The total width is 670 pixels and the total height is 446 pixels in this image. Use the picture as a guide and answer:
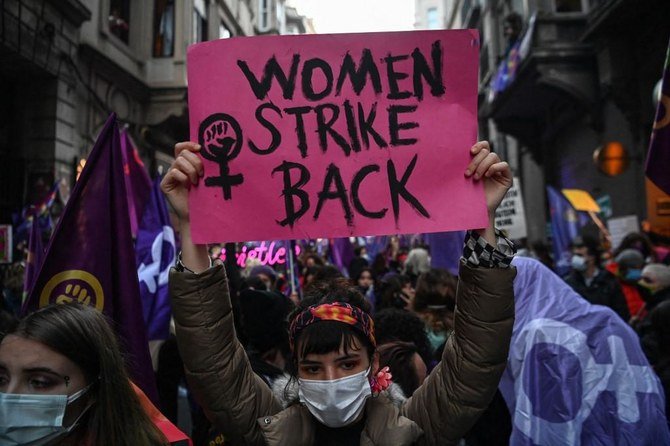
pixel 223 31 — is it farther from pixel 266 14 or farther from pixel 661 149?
pixel 661 149

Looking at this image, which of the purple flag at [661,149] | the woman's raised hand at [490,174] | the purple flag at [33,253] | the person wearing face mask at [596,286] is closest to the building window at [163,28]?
the person wearing face mask at [596,286]

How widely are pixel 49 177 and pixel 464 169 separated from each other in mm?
10641

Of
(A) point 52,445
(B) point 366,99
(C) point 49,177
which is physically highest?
(C) point 49,177

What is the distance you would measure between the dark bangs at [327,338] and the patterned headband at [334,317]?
1 cm

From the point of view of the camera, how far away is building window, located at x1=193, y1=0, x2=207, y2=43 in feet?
55.8

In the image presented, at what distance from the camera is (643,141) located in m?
10.8

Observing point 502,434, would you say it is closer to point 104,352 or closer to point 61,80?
point 104,352

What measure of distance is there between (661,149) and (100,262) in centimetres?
285

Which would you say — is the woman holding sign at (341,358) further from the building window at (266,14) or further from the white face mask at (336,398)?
the building window at (266,14)

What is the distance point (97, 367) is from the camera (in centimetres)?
159

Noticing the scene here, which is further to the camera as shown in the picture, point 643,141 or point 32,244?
point 643,141

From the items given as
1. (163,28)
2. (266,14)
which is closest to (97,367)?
(163,28)

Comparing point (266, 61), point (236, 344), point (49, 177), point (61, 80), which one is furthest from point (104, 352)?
point (61, 80)

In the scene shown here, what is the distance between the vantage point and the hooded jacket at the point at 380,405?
1654 mm
